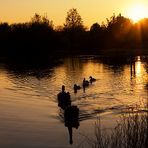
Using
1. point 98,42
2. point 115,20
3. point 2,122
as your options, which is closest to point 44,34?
point 98,42

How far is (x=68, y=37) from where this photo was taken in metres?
159

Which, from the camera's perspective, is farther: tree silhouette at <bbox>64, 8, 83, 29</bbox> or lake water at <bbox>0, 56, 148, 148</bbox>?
tree silhouette at <bbox>64, 8, 83, 29</bbox>

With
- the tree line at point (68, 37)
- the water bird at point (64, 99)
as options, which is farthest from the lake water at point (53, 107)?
the tree line at point (68, 37)

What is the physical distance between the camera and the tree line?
443 ft

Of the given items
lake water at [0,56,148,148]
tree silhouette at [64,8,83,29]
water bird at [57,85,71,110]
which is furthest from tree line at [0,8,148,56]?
water bird at [57,85,71,110]

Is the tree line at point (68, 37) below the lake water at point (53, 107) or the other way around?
the other way around

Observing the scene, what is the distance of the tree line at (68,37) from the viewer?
5310 inches

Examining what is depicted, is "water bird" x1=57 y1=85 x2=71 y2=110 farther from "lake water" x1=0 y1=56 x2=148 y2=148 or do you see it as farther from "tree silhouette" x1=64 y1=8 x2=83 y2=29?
"tree silhouette" x1=64 y1=8 x2=83 y2=29

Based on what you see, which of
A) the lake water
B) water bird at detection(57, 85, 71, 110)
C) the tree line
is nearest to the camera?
the lake water

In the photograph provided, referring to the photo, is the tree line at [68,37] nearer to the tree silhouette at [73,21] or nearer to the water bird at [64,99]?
the tree silhouette at [73,21]

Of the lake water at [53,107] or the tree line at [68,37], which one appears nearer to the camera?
the lake water at [53,107]

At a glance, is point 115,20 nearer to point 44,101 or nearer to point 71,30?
point 71,30

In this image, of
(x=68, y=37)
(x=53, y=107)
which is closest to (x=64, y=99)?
(x=53, y=107)

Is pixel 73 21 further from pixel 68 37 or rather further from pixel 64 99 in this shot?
pixel 64 99
